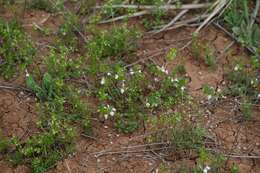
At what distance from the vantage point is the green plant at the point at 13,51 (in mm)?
4301

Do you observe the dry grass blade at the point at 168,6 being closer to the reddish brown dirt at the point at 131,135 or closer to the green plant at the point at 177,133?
the reddish brown dirt at the point at 131,135

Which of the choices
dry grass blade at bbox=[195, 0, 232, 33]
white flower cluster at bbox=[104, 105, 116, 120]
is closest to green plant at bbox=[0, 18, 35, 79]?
white flower cluster at bbox=[104, 105, 116, 120]

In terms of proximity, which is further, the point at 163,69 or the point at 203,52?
the point at 203,52

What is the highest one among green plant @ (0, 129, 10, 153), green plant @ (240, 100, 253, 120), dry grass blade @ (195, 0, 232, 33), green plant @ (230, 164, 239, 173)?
dry grass blade @ (195, 0, 232, 33)

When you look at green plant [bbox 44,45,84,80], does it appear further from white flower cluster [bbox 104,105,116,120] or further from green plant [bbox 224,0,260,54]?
green plant [bbox 224,0,260,54]

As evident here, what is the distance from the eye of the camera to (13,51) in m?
4.38

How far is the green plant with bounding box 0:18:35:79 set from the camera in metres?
4.30

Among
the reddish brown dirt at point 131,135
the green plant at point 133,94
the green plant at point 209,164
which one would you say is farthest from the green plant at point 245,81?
the green plant at point 209,164

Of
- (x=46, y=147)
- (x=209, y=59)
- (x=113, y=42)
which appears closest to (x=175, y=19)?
(x=209, y=59)

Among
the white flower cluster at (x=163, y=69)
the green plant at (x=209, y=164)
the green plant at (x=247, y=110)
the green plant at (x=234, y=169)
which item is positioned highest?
the white flower cluster at (x=163, y=69)

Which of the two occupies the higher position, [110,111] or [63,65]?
[63,65]

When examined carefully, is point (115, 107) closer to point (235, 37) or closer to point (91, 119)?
point (91, 119)

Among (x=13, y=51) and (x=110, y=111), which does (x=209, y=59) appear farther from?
(x=13, y=51)

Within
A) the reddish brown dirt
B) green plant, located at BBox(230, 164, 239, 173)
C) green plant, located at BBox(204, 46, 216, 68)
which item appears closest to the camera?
green plant, located at BBox(230, 164, 239, 173)
